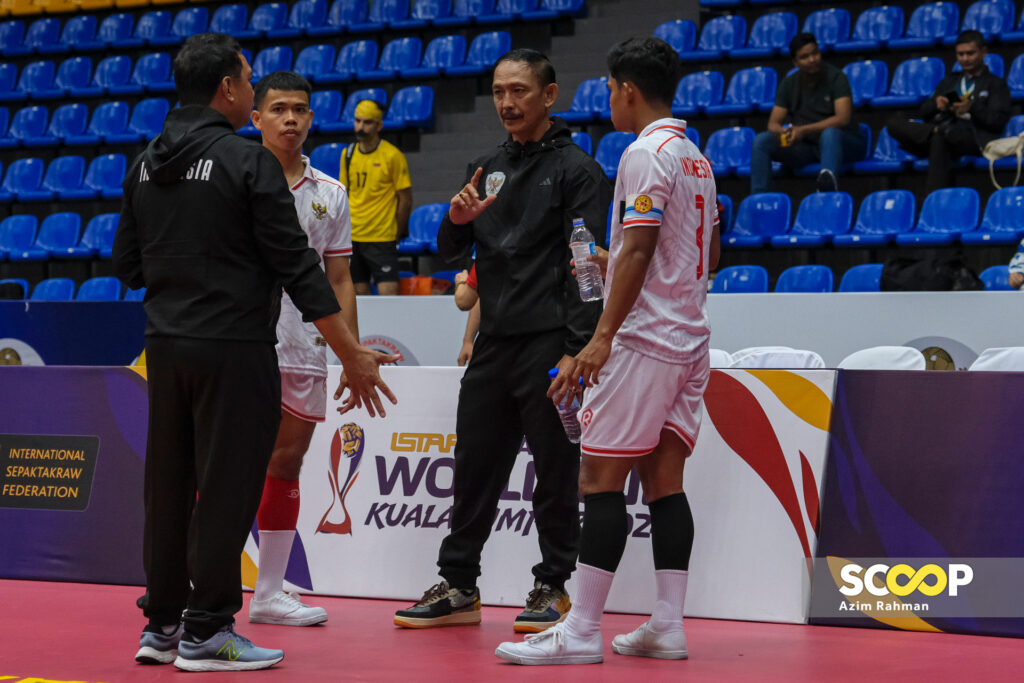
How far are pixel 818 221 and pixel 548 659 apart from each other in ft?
23.2

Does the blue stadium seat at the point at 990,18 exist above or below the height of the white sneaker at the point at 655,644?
above

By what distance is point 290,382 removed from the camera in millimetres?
4797

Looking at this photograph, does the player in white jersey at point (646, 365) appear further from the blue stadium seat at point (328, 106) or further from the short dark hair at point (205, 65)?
the blue stadium seat at point (328, 106)

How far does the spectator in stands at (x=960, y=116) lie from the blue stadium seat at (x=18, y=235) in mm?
9454

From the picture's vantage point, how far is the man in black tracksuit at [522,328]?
182 inches

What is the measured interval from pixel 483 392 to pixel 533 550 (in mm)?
894

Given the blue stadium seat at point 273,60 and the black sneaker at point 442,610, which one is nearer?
the black sneaker at point 442,610

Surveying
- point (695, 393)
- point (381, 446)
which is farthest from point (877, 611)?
point (381, 446)

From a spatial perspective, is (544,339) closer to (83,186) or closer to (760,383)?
(760,383)

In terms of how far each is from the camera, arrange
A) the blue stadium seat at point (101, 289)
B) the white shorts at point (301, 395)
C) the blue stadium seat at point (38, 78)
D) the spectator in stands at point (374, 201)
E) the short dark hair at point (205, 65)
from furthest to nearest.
→ the blue stadium seat at point (38, 78) < the blue stadium seat at point (101, 289) < the spectator in stands at point (374, 201) < the white shorts at point (301, 395) < the short dark hair at point (205, 65)

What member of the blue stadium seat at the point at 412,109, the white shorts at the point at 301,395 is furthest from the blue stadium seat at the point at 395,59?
the white shorts at the point at 301,395

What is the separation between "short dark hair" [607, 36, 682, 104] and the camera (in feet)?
13.3

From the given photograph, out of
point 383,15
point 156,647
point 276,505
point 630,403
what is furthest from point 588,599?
point 383,15

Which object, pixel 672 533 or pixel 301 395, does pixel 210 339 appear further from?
pixel 672 533
